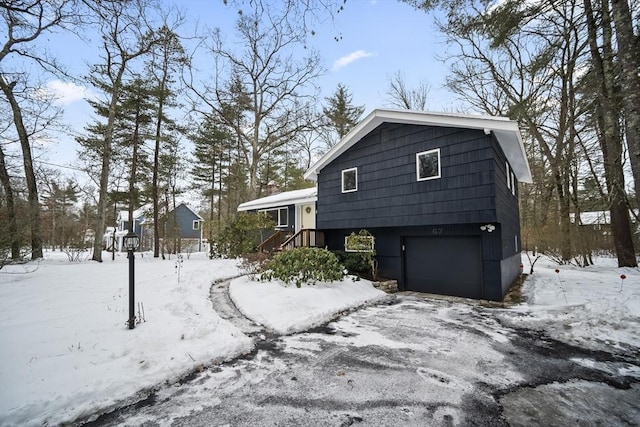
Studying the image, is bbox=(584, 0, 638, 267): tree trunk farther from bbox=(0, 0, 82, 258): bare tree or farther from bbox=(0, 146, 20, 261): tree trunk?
bbox=(0, 0, 82, 258): bare tree

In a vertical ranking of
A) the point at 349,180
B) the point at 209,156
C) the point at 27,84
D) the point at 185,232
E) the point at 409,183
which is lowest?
the point at 185,232

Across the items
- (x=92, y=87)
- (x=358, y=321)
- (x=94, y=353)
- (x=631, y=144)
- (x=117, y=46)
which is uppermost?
(x=117, y=46)

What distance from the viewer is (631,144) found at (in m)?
3.86

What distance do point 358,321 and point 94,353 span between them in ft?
13.4

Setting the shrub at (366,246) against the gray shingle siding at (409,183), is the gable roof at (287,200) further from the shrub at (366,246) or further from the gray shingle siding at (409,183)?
the shrub at (366,246)

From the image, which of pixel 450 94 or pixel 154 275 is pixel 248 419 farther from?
pixel 450 94

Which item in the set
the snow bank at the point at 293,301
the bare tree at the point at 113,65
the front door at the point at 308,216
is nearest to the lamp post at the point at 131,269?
the snow bank at the point at 293,301

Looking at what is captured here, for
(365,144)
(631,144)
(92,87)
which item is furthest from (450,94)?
(92,87)

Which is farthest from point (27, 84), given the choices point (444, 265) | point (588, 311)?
point (588, 311)

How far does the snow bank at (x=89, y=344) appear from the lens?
2568 mm

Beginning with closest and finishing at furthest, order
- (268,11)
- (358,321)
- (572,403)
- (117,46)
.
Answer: (572,403), (268,11), (358,321), (117,46)

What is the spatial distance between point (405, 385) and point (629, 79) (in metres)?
5.10

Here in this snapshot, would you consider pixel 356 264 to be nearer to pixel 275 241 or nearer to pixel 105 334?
pixel 275 241

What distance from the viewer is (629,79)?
3877 mm
